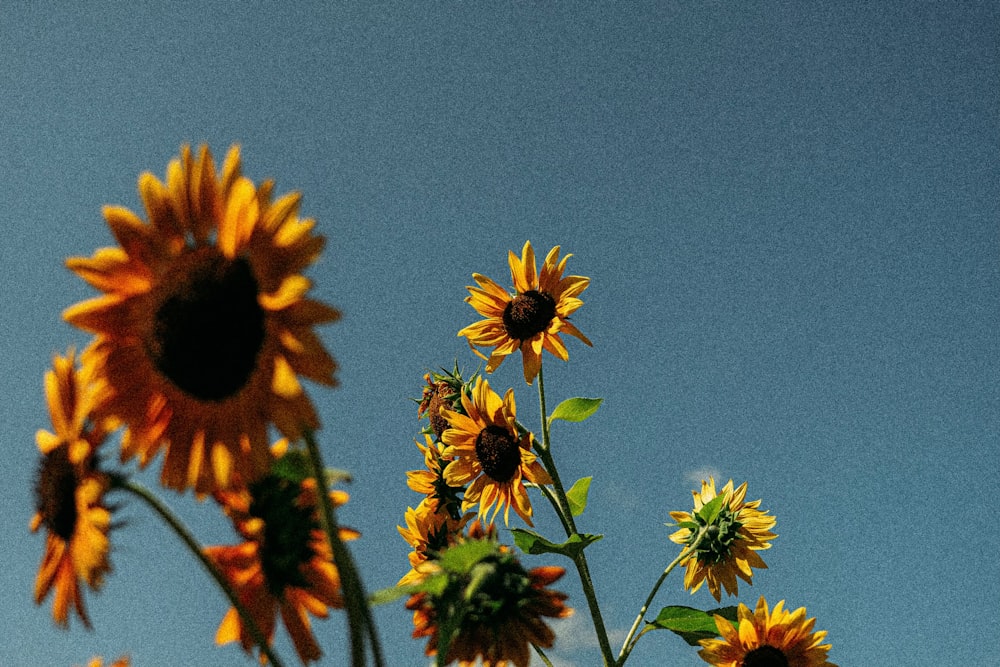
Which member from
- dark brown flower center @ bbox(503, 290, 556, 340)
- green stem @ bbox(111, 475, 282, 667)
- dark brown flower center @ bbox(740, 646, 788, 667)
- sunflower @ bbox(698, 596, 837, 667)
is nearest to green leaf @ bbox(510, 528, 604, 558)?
sunflower @ bbox(698, 596, 837, 667)

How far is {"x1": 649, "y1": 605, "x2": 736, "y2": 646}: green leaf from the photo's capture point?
3361mm

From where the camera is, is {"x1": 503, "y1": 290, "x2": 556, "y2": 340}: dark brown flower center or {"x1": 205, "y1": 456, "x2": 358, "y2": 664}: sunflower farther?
{"x1": 503, "y1": 290, "x2": 556, "y2": 340}: dark brown flower center

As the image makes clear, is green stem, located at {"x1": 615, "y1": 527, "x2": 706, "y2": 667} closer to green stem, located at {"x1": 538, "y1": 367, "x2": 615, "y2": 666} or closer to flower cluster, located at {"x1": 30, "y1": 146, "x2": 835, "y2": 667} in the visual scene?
green stem, located at {"x1": 538, "y1": 367, "x2": 615, "y2": 666}

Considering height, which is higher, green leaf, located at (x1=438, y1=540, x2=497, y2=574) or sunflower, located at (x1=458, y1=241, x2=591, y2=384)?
sunflower, located at (x1=458, y1=241, x2=591, y2=384)

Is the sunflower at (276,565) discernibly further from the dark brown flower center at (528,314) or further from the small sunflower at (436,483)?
the dark brown flower center at (528,314)

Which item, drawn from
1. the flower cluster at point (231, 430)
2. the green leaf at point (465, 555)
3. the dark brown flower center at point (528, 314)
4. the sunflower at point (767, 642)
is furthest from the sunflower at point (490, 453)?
the green leaf at point (465, 555)

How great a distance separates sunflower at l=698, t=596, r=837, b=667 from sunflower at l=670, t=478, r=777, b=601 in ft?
0.96

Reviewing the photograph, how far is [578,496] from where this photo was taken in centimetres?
353

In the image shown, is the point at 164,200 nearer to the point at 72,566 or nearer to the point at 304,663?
the point at 72,566

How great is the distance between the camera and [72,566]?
1635 millimetres

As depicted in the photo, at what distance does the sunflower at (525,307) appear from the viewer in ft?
13.6

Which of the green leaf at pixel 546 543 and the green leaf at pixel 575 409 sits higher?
the green leaf at pixel 575 409

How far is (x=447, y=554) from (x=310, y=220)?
77 centimetres

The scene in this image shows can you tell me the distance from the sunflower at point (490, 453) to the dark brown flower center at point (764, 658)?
1.21m
